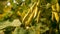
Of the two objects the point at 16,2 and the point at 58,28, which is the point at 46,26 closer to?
the point at 58,28

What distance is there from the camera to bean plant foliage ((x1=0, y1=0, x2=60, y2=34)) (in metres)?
0.58

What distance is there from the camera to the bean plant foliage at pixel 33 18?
0.58 meters

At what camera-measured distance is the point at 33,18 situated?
2.06 ft

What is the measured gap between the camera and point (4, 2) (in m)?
0.88

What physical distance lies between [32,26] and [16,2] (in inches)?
8.9

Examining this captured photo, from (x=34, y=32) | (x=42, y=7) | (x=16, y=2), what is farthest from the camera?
(x=16, y=2)

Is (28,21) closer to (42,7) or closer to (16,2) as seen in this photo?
(42,7)

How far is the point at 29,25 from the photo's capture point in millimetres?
609

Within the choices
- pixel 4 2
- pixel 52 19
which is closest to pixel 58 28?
pixel 52 19

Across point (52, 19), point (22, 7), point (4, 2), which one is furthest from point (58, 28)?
point (4, 2)

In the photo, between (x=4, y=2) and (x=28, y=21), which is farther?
(x=4, y=2)

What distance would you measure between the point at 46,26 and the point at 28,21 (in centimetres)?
9

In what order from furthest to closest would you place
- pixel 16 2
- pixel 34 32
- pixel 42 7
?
pixel 16 2
pixel 42 7
pixel 34 32

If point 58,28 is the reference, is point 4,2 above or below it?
above
